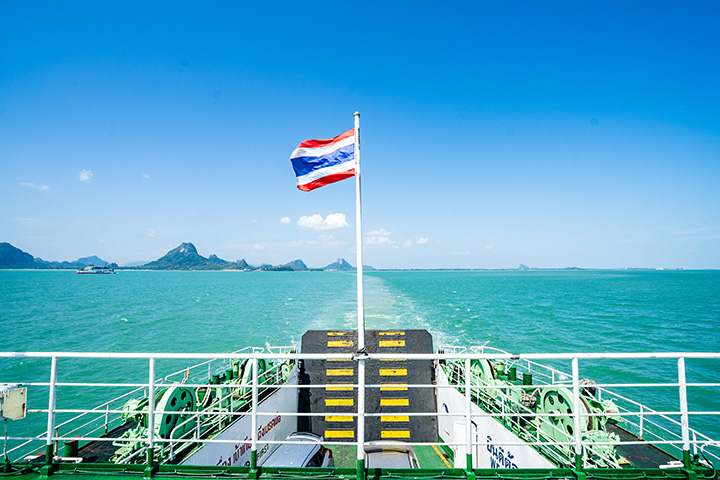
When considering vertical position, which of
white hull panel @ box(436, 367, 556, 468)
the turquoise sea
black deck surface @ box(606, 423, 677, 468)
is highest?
black deck surface @ box(606, 423, 677, 468)

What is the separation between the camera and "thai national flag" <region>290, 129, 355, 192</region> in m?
5.40

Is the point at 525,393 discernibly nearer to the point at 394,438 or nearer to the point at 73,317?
the point at 394,438

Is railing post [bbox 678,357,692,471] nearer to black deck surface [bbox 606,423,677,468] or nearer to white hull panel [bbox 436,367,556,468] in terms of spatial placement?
black deck surface [bbox 606,423,677,468]

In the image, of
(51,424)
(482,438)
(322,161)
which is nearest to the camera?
(51,424)

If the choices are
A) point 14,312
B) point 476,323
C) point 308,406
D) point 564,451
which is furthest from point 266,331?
point 14,312

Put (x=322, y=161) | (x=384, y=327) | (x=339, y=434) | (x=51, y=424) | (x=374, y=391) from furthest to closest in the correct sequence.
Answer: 1. (x=384, y=327)
2. (x=374, y=391)
3. (x=339, y=434)
4. (x=322, y=161)
5. (x=51, y=424)

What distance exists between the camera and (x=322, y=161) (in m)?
5.66

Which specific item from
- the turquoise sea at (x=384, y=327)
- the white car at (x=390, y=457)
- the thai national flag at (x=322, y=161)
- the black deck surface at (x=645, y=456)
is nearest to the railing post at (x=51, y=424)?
the thai national flag at (x=322, y=161)

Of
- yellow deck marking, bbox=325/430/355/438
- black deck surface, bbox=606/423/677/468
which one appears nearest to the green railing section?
black deck surface, bbox=606/423/677/468

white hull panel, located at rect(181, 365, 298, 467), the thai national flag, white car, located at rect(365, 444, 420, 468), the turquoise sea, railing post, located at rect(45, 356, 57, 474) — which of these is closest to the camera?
railing post, located at rect(45, 356, 57, 474)

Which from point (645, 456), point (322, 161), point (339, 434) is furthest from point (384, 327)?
point (322, 161)

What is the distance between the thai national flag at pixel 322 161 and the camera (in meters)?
5.40

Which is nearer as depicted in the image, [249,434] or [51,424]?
[51,424]

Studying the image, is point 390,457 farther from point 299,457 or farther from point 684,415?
point 684,415
